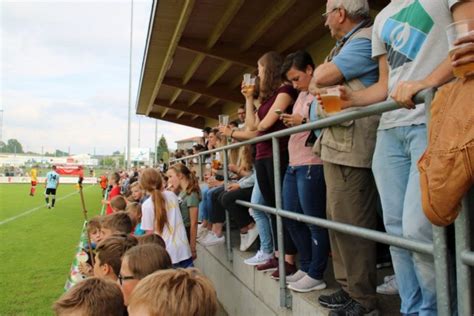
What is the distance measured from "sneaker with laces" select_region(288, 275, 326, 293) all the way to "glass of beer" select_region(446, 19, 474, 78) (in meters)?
1.82

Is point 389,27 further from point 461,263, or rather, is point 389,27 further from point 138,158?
point 138,158

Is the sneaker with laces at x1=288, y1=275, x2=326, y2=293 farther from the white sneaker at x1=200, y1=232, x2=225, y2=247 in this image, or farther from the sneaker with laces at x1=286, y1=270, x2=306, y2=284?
the white sneaker at x1=200, y1=232, x2=225, y2=247

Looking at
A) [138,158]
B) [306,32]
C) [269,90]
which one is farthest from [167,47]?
[138,158]

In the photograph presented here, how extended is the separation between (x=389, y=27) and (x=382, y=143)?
20.3 inches

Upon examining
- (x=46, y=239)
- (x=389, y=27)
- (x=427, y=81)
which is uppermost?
(x=389, y=27)

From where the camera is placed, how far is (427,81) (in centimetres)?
149

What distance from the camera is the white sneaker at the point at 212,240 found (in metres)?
4.69

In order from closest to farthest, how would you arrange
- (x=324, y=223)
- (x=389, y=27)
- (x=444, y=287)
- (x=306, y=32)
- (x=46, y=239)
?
1. (x=444, y=287)
2. (x=389, y=27)
3. (x=324, y=223)
4. (x=306, y=32)
5. (x=46, y=239)

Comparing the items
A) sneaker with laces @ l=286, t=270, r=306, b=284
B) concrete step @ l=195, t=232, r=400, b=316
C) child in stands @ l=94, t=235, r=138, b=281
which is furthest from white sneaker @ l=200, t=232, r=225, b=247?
sneaker with laces @ l=286, t=270, r=306, b=284

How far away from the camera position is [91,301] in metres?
2.07

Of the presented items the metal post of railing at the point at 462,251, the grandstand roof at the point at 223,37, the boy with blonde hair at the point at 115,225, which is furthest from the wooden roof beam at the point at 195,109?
the metal post of railing at the point at 462,251

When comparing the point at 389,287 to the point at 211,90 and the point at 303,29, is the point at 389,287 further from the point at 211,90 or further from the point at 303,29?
the point at 211,90

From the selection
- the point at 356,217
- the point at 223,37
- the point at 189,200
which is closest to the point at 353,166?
the point at 356,217

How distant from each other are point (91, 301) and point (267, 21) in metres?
5.04
